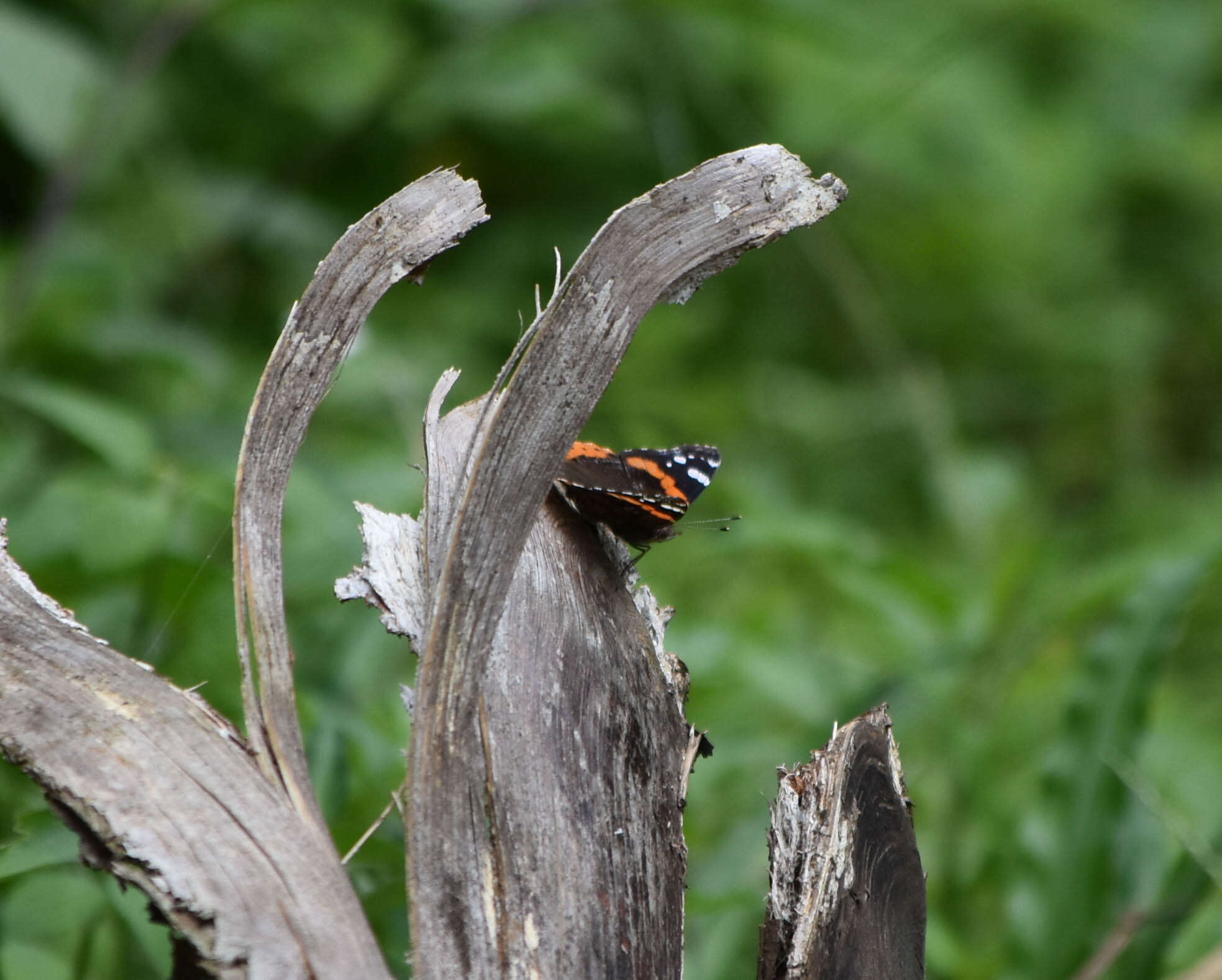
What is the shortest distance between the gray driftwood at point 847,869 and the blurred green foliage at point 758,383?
385 millimetres

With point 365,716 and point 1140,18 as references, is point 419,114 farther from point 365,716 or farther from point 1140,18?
point 1140,18

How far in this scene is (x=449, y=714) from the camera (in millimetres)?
871

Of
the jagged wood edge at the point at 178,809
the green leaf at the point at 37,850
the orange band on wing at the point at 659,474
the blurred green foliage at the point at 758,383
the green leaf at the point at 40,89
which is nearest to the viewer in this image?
the jagged wood edge at the point at 178,809

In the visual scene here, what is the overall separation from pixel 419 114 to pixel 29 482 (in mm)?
2173

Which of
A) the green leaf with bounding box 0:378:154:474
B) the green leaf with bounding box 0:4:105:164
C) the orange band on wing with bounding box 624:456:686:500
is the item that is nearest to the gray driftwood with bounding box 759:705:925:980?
the orange band on wing with bounding box 624:456:686:500

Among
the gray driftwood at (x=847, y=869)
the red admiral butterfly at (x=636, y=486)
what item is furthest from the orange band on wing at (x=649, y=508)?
the gray driftwood at (x=847, y=869)

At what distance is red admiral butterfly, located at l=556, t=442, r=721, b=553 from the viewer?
1.19 metres

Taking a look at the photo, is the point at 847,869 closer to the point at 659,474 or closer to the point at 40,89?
the point at 659,474

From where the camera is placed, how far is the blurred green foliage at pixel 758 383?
1765 millimetres

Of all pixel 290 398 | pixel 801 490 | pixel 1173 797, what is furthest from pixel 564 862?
pixel 801 490

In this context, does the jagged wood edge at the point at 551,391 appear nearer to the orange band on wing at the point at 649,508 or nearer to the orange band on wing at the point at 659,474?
the orange band on wing at the point at 649,508

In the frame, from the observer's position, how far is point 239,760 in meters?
0.85

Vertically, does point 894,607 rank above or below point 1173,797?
above

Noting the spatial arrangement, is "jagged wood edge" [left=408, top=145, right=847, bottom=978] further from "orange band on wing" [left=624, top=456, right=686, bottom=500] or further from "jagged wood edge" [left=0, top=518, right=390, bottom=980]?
"orange band on wing" [left=624, top=456, right=686, bottom=500]
